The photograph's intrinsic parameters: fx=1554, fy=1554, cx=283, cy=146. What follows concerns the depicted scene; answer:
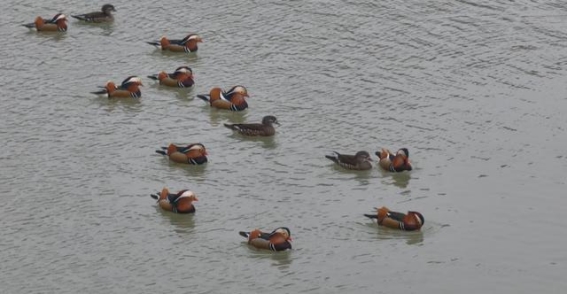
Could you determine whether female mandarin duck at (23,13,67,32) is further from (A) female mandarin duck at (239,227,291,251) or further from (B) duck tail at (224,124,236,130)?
(A) female mandarin duck at (239,227,291,251)

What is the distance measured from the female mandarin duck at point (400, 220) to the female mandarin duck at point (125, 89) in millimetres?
9071

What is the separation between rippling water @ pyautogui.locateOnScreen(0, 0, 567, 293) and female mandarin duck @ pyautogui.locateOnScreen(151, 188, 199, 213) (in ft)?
0.76

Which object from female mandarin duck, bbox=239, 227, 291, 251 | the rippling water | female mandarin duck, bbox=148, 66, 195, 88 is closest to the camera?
the rippling water

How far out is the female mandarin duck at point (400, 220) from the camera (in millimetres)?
29641

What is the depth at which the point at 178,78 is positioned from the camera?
37.5m

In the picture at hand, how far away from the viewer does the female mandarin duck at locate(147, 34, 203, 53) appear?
3994 centimetres

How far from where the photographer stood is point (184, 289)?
27375mm

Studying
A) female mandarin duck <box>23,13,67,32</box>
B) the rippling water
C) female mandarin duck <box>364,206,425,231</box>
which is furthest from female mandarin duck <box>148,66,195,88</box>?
female mandarin duck <box>364,206,425,231</box>

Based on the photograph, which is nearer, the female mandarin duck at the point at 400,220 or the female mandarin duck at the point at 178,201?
the female mandarin duck at the point at 400,220

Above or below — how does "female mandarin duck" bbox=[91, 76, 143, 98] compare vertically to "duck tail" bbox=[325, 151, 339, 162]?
below

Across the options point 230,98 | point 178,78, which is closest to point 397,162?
point 230,98

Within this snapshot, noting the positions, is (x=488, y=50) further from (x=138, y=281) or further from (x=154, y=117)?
(x=138, y=281)

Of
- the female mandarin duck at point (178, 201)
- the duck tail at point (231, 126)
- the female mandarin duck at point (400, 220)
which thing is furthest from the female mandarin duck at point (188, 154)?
the female mandarin duck at point (400, 220)

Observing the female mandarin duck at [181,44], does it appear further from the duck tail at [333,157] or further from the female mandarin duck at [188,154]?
the duck tail at [333,157]
